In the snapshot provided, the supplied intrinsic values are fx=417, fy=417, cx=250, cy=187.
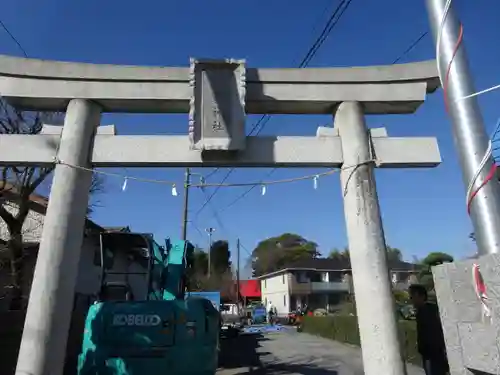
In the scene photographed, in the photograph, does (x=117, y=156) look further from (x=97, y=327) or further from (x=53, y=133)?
(x=97, y=327)

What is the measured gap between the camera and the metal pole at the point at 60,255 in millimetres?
4496

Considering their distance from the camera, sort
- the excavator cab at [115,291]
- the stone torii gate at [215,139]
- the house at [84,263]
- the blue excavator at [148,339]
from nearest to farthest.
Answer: the stone torii gate at [215,139]
the blue excavator at [148,339]
the excavator cab at [115,291]
the house at [84,263]

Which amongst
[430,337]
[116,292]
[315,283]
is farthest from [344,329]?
[315,283]

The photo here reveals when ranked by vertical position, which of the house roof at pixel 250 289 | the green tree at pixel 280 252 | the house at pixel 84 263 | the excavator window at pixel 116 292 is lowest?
the excavator window at pixel 116 292

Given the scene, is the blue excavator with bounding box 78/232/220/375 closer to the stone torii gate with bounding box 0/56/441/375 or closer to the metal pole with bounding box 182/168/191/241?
the stone torii gate with bounding box 0/56/441/375

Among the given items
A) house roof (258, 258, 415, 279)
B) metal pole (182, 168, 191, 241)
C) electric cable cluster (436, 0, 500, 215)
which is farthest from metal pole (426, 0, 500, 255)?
house roof (258, 258, 415, 279)

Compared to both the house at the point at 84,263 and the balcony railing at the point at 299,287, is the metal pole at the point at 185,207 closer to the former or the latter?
the house at the point at 84,263

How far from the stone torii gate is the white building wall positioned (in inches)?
1640

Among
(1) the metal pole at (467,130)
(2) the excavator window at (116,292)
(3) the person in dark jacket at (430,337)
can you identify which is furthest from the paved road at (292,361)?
(1) the metal pole at (467,130)

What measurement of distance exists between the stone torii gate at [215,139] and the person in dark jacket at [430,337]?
0.92 metres

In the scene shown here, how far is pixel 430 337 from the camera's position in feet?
17.1

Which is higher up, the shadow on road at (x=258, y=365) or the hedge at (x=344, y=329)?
the hedge at (x=344, y=329)

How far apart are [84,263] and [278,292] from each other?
121ft

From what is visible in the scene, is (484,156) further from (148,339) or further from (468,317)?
(148,339)
